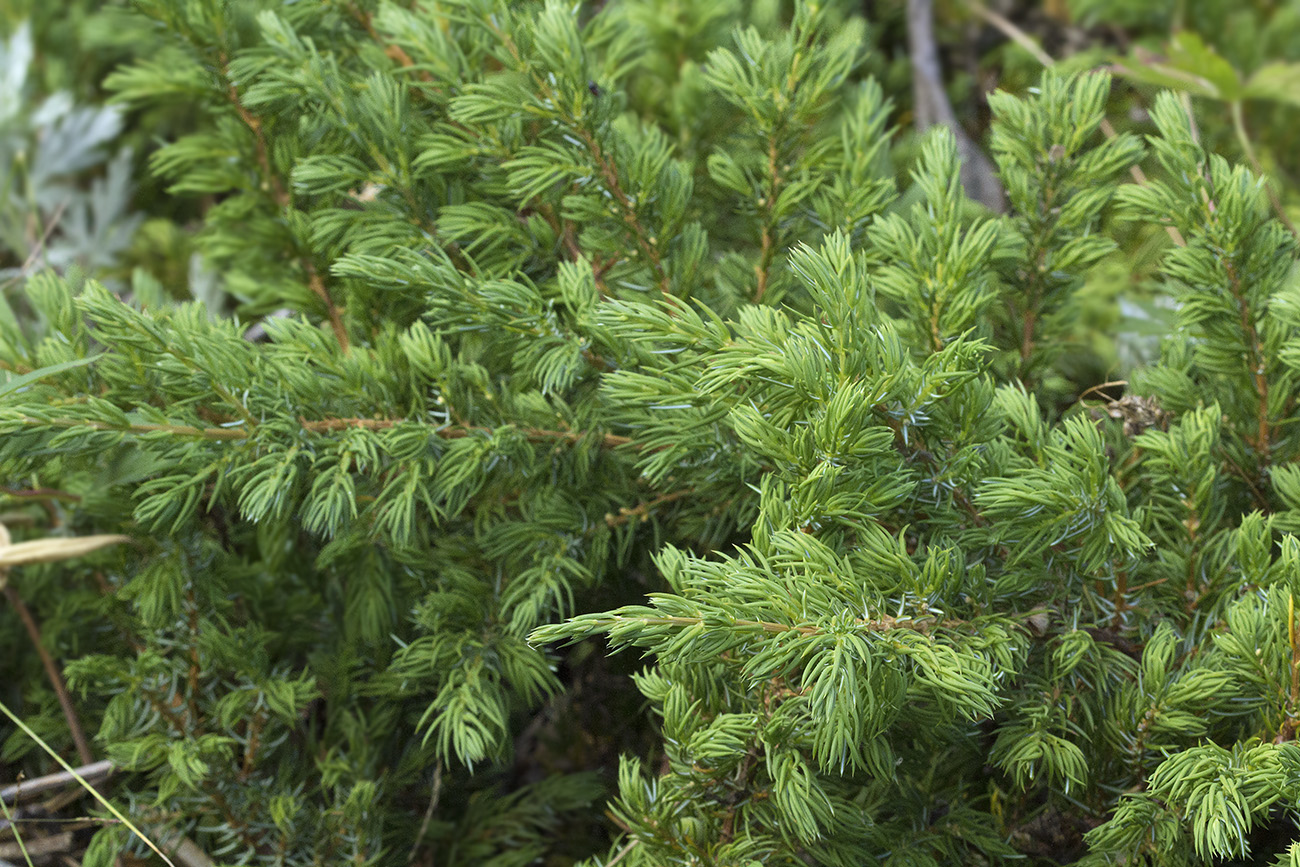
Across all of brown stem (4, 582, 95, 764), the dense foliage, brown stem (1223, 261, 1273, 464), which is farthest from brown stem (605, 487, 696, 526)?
brown stem (4, 582, 95, 764)

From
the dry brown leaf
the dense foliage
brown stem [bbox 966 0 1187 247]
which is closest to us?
the dense foliage

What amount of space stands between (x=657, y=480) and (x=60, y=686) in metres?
0.75

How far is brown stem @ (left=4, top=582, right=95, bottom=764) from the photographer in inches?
44.1

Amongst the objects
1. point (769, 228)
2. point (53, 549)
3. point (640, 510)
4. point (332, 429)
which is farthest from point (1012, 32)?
point (53, 549)

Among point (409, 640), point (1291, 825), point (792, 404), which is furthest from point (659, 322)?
point (1291, 825)

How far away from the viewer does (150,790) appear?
1.09 meters

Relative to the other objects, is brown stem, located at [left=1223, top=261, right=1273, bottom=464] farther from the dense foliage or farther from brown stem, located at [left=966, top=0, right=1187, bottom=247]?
brown stem, located at [left=966, top=0, right=1187, bottom=247]

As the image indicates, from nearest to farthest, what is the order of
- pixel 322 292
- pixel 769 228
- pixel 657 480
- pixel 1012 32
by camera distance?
1. pixel 657 480
2. pixel 769 228
3. pixel 322 292
4. pixel 1012 32

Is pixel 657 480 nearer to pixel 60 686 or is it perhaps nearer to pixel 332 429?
pixel 332 429

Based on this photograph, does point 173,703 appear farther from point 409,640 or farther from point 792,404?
point 792,404

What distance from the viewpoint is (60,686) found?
1.12 m

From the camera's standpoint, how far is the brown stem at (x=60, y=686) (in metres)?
1.12

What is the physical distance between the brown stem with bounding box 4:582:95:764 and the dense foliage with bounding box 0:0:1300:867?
0.03 m

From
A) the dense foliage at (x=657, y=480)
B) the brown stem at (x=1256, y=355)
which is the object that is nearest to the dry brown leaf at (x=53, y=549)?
the dense foliage at (x=657, y=480)
